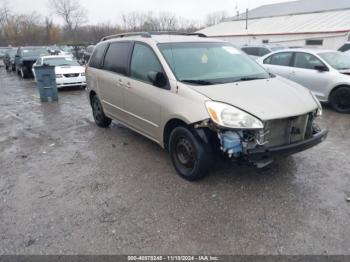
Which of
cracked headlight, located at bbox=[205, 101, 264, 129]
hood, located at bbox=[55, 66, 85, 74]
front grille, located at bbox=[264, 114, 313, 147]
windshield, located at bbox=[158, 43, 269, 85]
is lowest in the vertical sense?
hood, located at bbox=[55, 66, 85, 74]

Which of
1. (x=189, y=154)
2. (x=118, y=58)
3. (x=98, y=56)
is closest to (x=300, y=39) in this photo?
(x=98, y=56)

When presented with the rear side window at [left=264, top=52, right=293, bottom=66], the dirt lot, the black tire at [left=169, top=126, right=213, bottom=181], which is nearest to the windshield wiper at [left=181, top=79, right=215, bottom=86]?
the black tire at [left=169, top=126, right=213, bottom=181]

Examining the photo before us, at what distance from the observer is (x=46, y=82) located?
9.46 metres

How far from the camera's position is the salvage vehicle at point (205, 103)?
10.7 ft

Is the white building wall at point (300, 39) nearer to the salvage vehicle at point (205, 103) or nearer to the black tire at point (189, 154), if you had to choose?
the salvage vehicle at point (205, 103)

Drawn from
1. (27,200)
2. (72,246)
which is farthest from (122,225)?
(27,200)

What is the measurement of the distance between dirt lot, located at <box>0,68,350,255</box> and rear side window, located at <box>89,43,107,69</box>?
5.72 ft

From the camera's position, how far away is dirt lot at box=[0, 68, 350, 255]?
2.74 metres

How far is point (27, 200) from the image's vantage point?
3.55 metres

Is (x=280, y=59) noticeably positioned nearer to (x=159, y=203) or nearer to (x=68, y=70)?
(x=159, y=203)

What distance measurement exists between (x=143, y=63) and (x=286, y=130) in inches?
91.6

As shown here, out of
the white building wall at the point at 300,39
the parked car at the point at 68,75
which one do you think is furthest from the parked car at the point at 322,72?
the white building wall at the point at 300,39

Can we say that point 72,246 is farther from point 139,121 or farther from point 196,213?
point 139,121

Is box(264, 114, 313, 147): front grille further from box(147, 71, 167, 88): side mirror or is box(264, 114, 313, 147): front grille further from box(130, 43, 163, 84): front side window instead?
box(130, 43, 163, 84): front side window
